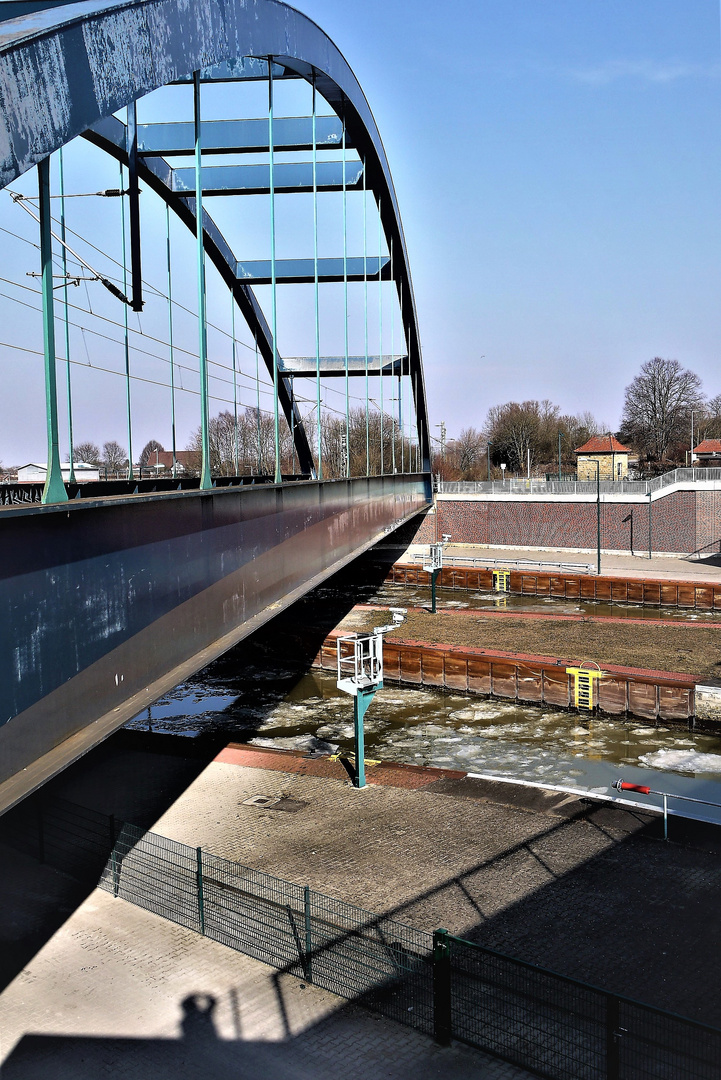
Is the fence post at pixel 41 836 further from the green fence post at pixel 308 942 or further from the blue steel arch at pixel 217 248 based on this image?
the blue steel arch at pixel 217 248

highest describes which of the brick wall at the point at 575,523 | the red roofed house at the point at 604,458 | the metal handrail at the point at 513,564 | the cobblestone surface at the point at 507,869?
the red roofed house at the point at 604,458

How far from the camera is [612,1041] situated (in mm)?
8367

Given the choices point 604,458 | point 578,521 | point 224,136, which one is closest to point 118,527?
point 224,136

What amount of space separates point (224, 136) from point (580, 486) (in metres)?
41.6

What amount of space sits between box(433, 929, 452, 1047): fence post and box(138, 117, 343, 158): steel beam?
17.3m

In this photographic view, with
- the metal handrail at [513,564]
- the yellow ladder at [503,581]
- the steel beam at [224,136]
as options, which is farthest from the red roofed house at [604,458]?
the steel beam at [224,136]

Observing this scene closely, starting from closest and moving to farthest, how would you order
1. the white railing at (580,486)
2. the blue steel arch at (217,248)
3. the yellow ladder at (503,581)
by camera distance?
the blue steel arch at (217,248) → the yellow ladder at (503,581) → the white railing at (580,486)

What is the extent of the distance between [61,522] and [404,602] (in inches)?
1467

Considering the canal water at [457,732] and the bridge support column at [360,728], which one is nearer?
the bridge support column at [360,728]

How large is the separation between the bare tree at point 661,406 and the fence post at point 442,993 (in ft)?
293

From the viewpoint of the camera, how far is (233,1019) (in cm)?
956

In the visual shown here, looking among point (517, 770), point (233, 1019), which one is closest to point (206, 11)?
point (233, 1019)

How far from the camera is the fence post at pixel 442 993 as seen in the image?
9242 millimetres

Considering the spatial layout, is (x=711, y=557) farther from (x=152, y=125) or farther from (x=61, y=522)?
(x=61, y=522)
